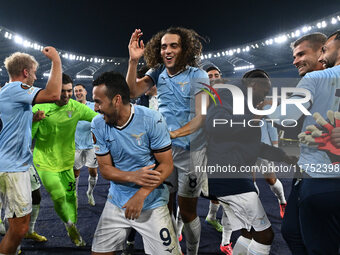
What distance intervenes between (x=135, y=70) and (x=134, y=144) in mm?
823

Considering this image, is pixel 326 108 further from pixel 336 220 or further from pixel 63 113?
pixel 63 113

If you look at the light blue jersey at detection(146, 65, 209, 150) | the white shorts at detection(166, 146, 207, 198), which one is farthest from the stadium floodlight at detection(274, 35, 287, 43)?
the white shorts at detection(166, 146, 207, 198)

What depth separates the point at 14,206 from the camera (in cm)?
216

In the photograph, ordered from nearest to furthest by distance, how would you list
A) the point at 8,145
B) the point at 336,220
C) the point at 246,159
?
the point at 336,220 → the point at 246,159 → the point at 8,145

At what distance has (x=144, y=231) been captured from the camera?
5.72 ft

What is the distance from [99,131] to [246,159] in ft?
4.17

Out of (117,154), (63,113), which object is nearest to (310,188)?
(117,154)

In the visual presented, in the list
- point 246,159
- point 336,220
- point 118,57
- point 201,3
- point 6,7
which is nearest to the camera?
point 336,220

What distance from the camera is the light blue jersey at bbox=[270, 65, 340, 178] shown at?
154 centimetres

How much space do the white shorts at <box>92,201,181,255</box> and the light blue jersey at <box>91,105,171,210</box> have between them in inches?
2.8

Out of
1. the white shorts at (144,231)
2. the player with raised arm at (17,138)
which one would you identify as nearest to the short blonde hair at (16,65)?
the player with raised arm at (17,138)

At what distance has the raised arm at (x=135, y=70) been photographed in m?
2.28

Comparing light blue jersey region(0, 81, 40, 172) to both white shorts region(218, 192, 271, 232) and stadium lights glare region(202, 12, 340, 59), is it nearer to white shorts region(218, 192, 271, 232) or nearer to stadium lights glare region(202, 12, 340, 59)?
white shorts region(218, 192, 271, 232)

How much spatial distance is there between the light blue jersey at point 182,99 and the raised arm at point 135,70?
7.9 inches
